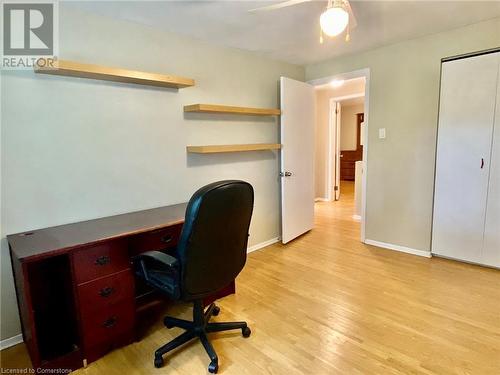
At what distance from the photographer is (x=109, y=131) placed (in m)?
2.26

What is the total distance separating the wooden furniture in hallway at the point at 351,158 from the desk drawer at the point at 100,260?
311 inches

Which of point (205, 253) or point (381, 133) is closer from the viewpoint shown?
point (205, 253)

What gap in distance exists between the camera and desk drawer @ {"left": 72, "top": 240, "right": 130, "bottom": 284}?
1645 mm

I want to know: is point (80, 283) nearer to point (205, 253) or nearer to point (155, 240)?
point (155, 240)

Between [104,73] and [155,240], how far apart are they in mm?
1183

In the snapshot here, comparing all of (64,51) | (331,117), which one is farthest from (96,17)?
(331,117)

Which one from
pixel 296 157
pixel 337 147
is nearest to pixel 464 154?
pixel 296 157

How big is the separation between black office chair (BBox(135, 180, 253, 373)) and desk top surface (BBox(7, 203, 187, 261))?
26 centimetres

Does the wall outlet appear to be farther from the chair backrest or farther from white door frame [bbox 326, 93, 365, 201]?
white door frame [bbox 326, 93, 365, 201]

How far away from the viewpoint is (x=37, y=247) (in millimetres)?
1590

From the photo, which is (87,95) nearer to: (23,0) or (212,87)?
(23,0)

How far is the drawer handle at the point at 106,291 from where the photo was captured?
1.74 metres

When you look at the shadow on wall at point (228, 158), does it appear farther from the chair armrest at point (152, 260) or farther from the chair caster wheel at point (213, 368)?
the chair caster wheel at point (213, 368)

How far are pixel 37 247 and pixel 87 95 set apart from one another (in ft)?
3.71
